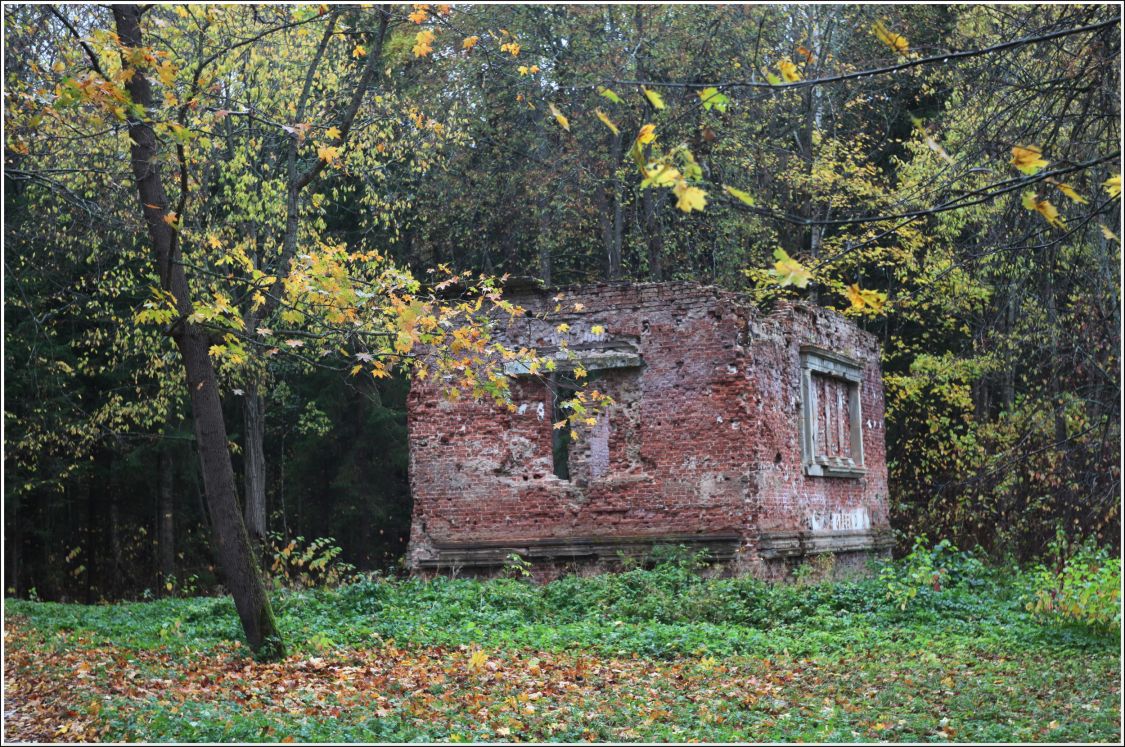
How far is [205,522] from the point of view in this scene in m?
26.2

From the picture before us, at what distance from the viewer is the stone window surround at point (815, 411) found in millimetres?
17828

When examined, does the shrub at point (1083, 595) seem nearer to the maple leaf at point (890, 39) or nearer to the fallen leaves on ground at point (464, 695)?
the fallen leaves on ground at point (464, 695)

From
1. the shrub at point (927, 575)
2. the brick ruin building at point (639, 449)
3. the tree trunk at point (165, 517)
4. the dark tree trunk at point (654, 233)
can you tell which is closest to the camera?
the shrub at point (927, 575)

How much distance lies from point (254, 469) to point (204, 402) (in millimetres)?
11790

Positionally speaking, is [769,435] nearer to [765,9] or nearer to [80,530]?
[765,9]

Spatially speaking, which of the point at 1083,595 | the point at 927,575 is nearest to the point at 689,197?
the point at 1083,595

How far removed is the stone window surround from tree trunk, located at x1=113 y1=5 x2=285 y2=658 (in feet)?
32.6

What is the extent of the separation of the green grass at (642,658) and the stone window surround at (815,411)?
3.13 m

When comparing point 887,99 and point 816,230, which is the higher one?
point 887,99

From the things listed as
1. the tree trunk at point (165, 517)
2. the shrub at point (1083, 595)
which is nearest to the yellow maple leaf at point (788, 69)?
the shrub at point (1083, 595)

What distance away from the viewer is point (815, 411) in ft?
60.0

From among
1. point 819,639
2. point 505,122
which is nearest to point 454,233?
point 505,122

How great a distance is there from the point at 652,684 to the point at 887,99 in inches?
833

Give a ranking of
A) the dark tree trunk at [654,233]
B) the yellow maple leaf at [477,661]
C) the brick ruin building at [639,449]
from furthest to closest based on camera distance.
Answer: the dark tree trunk at [654,233] < the brick ruin building at [639,449] < the yellow maple leaf at [477,661]
